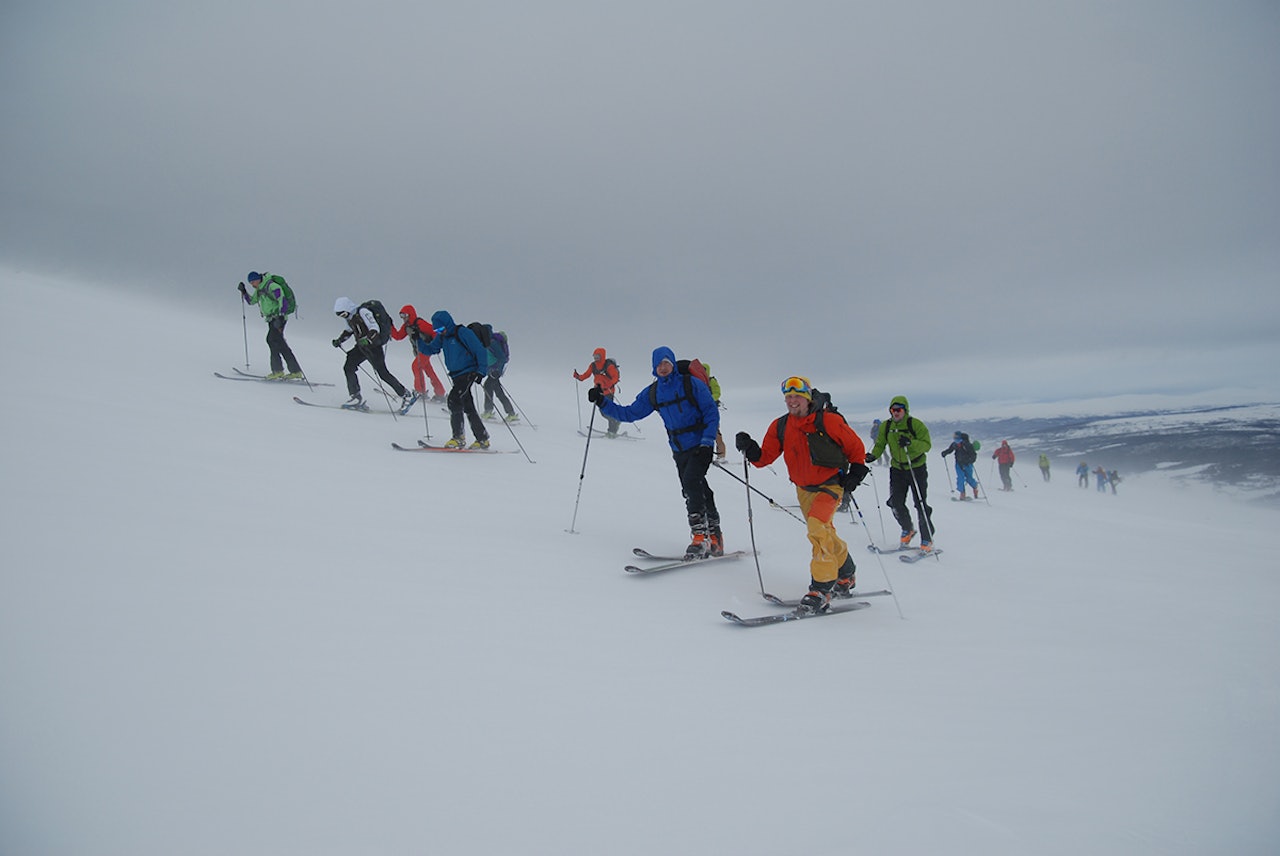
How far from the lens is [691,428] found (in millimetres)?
7059

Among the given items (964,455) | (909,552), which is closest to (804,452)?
(909,552)

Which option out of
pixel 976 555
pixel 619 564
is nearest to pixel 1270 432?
pixel 976 555

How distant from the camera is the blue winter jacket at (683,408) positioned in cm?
693

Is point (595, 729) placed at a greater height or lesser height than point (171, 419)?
lesser

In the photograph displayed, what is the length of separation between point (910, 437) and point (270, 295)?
499 inches

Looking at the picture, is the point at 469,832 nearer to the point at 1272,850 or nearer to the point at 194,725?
the point at 194,725

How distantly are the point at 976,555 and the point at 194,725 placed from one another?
10.4 m

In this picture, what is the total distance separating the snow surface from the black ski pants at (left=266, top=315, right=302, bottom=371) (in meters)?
5.43

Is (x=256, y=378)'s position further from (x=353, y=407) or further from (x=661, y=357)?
(x=661, y=357)

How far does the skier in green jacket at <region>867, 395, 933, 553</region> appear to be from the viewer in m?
9.47

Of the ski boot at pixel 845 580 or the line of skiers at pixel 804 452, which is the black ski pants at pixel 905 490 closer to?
the line of skiers at pixel 804 452

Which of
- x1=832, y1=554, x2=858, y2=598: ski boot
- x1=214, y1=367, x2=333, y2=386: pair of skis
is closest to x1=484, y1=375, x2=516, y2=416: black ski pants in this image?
x1=214, y1=367, x2=333, y2=386: pair of skis

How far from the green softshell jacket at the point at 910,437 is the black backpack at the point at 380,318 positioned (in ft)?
30.9

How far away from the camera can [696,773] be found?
9.23 feet
